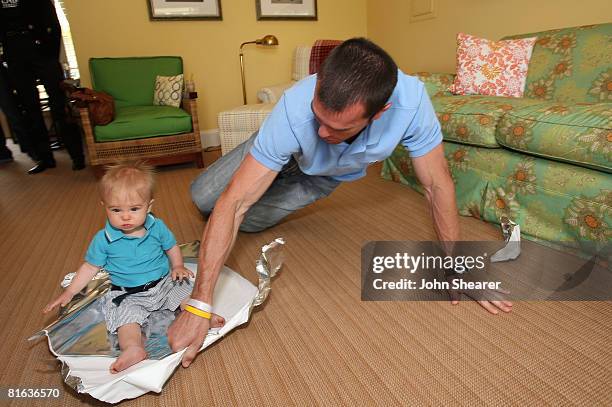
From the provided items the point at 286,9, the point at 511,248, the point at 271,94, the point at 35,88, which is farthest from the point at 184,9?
the point at 511,248

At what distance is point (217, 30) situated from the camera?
363 centimetres

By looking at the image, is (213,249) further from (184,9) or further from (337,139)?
(184,9)

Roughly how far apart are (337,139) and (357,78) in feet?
0.62

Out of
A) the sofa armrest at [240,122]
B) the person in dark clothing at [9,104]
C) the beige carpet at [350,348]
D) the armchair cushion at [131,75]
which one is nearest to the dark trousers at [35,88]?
the person in dark clothing at [9,104]

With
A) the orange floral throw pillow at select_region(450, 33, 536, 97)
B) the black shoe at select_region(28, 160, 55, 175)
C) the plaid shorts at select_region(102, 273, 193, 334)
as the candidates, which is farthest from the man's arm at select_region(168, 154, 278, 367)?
the black shoe at select_region(28, 160, 55, 175)

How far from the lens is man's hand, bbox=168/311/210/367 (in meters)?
0.96

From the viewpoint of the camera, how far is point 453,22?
2998 mm

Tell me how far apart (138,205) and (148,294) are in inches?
10.9

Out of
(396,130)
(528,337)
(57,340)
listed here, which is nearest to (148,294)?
(57,340)

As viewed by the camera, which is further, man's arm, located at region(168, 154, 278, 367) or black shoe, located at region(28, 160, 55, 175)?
black shoe, located at region(28, 160, 55, 175)

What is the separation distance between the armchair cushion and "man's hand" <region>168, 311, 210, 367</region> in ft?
9.36

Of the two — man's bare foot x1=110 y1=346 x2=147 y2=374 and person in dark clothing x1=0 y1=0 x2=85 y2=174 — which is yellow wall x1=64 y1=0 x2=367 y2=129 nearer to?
person in dark clothing x1=0 y1=0 x2=85 y2=174

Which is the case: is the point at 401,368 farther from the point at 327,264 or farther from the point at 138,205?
the point at 138,205

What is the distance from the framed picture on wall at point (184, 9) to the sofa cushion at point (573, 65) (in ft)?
9.11
